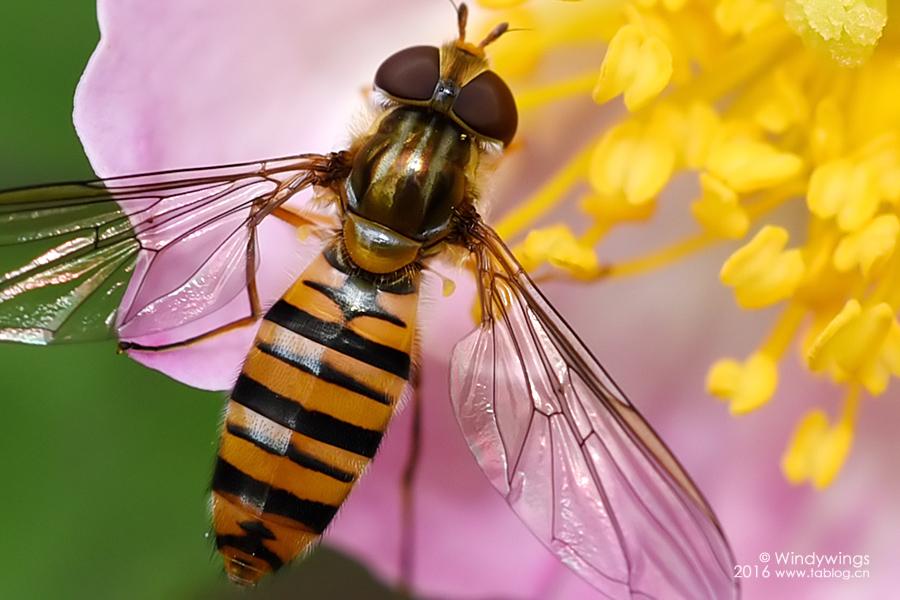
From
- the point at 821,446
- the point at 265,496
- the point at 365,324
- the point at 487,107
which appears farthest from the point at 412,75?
the point at 821,446

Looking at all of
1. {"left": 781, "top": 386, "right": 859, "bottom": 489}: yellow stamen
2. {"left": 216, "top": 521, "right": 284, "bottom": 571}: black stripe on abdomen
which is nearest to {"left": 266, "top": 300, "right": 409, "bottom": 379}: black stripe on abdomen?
{"left": 216, "top": 521, "right": 284, "bottom": 571}: black stripe on abdomen

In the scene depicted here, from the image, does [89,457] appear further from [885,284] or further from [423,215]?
[885,284]

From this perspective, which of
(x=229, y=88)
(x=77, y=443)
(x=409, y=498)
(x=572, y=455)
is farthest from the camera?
(x=77, y=443)

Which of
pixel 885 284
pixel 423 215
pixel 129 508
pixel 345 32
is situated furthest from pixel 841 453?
pixel 129 508

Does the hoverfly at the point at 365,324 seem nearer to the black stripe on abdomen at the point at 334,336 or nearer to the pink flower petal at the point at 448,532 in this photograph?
the black stripe on abdomen at the point at 334,336

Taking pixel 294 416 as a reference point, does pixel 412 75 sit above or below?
above

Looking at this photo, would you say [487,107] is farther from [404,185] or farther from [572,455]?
[572,455]

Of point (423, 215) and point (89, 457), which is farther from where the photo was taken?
point (89, 457)
